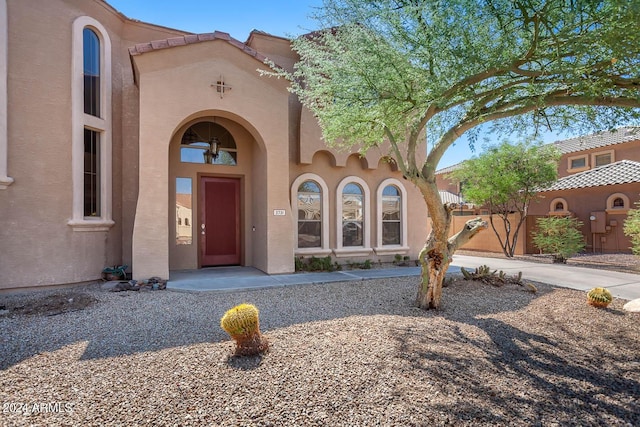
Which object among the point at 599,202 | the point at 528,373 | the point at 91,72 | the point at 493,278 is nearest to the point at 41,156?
the point at 91,72

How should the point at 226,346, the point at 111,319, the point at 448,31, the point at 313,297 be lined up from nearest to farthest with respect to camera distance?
the point at 226,346 → the point at 448,31 → the point at 111,319 → the point at 313,297

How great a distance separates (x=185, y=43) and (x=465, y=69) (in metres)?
6.70

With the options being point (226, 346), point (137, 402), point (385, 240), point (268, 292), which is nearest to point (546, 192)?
point (385, 240)

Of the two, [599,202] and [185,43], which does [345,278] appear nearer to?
[185,43]

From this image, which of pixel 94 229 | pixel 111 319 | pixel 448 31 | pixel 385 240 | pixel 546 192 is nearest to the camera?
pixel 448 31

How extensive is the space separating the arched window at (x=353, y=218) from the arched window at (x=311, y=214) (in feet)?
1.51

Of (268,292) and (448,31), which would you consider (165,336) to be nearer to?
(268,292)

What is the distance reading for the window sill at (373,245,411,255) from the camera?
11.2m

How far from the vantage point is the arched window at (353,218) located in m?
10.7

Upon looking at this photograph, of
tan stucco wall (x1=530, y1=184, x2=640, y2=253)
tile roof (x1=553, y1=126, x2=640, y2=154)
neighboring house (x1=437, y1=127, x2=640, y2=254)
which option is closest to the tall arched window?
neighboring house (x1=437, y1=127, x2=640, y2=254)

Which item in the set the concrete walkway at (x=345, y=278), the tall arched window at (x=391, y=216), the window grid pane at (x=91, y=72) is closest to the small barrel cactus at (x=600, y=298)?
the concrete walkway at (x=345, y=278)

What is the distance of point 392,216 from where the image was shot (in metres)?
11.6

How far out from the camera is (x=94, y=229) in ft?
26.5

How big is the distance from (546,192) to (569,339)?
56.3 feet
